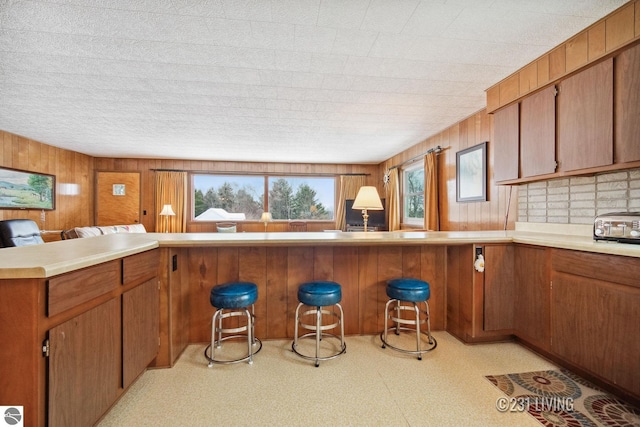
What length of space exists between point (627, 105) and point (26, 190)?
738cm

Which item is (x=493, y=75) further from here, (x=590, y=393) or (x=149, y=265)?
(x=149, y=265)

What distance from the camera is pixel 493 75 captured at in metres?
2.48

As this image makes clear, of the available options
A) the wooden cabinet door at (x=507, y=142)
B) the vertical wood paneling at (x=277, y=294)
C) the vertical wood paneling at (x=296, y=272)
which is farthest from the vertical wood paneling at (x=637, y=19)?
the vertical wood paneling at (x=277, y=294)

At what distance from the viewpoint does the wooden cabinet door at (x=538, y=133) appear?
2.12m

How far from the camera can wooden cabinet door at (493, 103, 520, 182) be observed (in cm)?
246

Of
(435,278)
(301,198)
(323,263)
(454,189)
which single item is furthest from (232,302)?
(301,198)

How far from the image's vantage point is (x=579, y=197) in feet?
7.23

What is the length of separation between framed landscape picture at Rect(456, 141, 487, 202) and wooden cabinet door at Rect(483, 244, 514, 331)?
1.33m

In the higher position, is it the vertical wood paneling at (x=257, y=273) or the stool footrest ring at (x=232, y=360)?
the vertical wood paneling at (x=257, y=273)

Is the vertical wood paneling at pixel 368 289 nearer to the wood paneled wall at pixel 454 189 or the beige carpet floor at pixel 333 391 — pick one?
the beige carpet floor at pixel 333 391

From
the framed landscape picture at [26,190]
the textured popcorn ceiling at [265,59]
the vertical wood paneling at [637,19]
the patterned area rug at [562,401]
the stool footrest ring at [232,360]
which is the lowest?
the patterned area rug at [562,401]

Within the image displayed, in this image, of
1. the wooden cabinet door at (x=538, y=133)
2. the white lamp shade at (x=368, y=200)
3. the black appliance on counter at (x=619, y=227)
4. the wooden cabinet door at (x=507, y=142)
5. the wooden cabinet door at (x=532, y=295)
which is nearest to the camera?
the black appliance on counter at (x=619, y=227)

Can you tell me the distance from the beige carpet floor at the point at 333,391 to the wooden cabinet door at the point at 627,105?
Answer: 151 cm

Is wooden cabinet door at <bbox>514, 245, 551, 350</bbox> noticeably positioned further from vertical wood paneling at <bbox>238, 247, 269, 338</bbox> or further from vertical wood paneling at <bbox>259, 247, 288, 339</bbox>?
vertical wood paneling at <bbox>238, 247, 269, 338</bbox>
